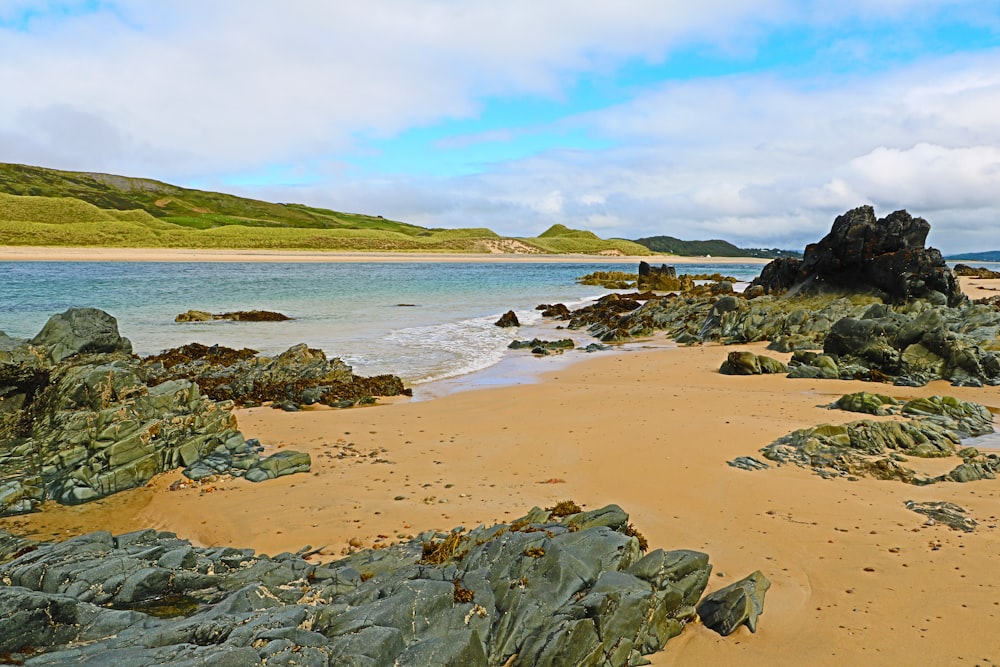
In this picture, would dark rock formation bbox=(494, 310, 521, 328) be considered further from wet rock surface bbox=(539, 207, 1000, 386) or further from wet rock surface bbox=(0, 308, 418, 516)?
wet rock surface bbox=(0, 308, 418, 516)

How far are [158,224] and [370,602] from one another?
14566cm

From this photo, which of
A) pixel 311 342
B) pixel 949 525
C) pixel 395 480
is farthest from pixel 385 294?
pixel 949 525

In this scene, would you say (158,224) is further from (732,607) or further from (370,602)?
(732,607)

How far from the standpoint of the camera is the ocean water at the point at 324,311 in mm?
21250

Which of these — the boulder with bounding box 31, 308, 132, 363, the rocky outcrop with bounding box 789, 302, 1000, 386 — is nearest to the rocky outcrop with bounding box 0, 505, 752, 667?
the boulder with bounding box 31, 308, 132, 363

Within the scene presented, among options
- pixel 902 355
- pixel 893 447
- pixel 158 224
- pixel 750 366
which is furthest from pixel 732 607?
pixel 158 224

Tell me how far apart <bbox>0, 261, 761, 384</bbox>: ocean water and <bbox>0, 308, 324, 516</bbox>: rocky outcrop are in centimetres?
734

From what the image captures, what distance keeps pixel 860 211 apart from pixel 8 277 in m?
64.8

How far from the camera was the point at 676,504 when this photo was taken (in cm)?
754

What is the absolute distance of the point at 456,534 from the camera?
6051mm

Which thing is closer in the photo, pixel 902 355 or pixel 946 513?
pixel 946 513

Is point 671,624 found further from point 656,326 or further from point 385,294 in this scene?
point 385,294

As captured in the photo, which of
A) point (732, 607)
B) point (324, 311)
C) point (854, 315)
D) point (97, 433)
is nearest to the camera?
point (732, 607)

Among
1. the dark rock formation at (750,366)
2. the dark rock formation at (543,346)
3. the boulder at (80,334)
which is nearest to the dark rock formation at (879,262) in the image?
the dark rock formation at (543,346)
